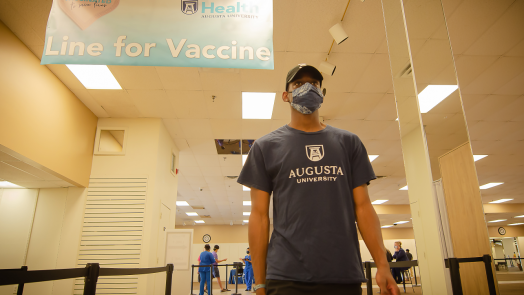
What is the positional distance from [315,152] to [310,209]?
234 millimetres

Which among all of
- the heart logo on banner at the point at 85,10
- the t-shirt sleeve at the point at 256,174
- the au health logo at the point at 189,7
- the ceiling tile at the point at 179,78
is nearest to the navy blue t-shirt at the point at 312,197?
the t-shirt sleeve at the point at 256,174

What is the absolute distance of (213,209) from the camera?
604 inches

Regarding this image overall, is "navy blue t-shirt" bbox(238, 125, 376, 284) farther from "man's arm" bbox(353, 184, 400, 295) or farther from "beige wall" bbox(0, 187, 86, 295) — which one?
"beige wall" bbox(0, 187, 86, 295)

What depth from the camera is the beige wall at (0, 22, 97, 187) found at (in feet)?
12.2

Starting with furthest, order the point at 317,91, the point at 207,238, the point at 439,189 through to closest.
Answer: the point at 207,238
the point at 439,189
the point at 317,91

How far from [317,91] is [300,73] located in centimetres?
12

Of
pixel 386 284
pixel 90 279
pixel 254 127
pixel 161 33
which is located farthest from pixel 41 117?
pixel 386 284

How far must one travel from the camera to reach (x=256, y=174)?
4.08 ft

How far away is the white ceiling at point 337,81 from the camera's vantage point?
3680 millimetres

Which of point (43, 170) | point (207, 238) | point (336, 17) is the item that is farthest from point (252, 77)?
point (207, 238)

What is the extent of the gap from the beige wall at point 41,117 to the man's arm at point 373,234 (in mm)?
4196

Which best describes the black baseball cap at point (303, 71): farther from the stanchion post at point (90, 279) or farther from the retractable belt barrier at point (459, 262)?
the stanchion post at point (90, 279)

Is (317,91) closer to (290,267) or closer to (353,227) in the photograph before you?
(353,227)

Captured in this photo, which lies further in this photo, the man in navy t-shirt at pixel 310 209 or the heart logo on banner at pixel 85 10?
the heart logo on banner at pixel 85 10
